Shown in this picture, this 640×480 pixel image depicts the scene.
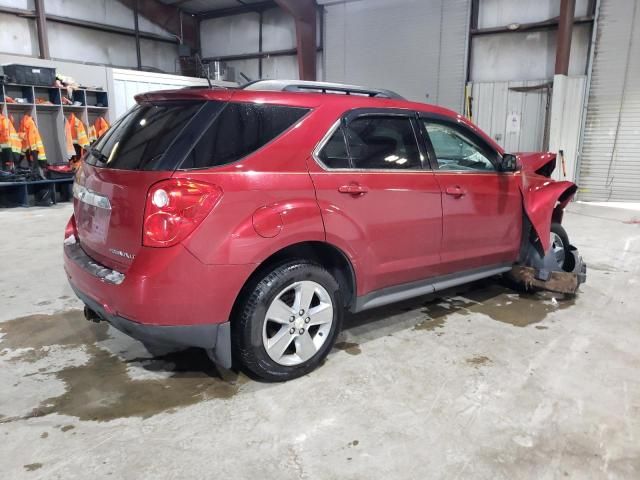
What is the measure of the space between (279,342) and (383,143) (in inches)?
49.3

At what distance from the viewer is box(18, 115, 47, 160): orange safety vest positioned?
811 cm

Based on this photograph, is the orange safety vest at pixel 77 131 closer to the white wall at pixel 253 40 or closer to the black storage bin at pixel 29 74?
the black storage bin at pixel 29 74

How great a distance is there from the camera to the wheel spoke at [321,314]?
2447mm

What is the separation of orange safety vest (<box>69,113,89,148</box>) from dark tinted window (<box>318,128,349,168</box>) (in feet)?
26.1

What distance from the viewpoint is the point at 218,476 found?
5.79ft

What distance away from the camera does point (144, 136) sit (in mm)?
2281

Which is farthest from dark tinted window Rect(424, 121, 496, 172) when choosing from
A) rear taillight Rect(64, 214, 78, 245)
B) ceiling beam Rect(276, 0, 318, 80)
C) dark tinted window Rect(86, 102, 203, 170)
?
ceiling beam Rect(276, 0, 318, 80)

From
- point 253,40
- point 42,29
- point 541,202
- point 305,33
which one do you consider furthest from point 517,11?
point 42,29

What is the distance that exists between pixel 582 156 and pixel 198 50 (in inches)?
445

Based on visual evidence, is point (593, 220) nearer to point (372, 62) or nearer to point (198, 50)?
point (372, 62)

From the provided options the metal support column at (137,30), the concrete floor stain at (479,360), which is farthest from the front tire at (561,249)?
the metal support column at (137,30)

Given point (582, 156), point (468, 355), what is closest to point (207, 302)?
point (468, 355)

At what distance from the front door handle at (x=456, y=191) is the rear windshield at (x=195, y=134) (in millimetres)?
1077

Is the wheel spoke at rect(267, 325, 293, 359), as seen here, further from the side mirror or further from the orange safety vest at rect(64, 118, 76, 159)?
the orange safety vest at rect(64, 118, 76, 159)
